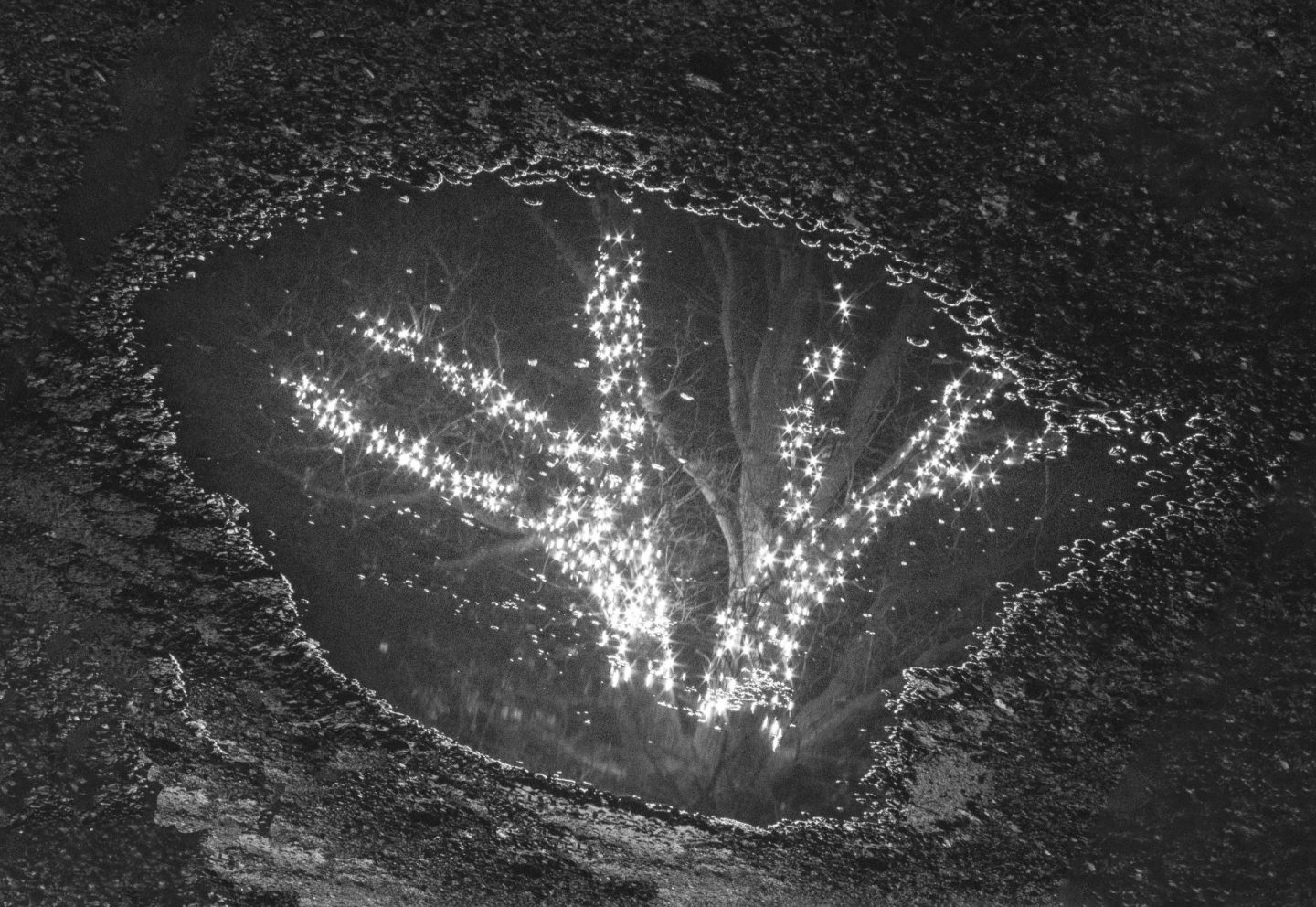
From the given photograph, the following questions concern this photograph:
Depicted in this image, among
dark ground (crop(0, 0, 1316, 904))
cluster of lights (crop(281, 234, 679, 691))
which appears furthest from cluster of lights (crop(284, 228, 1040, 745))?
dark ground (crop(0, 0, 1316, 904))

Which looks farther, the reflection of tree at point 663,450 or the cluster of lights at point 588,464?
the cluster of lights at point 588,464

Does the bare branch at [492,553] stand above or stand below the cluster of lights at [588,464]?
below

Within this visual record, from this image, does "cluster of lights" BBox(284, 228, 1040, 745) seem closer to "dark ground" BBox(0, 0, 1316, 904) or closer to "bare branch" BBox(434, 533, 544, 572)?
"bare branch" BBox(434, 533, 544, 572)

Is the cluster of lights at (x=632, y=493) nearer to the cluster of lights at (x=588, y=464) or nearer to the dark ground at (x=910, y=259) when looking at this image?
the cluster of lights at (x=588, y=464)

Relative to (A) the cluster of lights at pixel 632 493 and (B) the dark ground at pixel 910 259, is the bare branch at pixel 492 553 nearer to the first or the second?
(A) the cluster of lights at pixel 632 493

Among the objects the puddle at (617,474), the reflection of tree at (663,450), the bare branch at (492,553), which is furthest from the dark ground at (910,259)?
the bare branch at (492,553)

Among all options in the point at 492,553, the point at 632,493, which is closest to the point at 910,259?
the point at 632,493

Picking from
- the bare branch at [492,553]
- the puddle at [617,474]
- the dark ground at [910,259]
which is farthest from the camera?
the bare branch at [492,553]

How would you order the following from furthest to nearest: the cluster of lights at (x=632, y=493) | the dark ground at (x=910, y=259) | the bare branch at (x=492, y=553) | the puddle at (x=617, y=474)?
the bare branch at (x=492, y=553), the cluster of lights at (x=632, y=493), the puddle at (x=617, y=474), the dark ground at (x=910, y=259)
